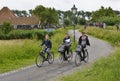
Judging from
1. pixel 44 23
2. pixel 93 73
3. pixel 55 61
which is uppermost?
pixel 93 73

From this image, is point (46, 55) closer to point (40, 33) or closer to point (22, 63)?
point (22, 63)

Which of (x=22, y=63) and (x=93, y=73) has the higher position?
(x=93, y=73)

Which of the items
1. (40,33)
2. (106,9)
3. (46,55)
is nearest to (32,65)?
(46,55)

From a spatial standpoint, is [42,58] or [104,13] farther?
[104,13]

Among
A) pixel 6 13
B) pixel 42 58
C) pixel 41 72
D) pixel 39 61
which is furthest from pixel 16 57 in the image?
pixel 6 13

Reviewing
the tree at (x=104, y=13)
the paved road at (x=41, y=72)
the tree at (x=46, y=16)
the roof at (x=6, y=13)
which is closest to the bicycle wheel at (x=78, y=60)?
the paved road at (x=41, y=72)

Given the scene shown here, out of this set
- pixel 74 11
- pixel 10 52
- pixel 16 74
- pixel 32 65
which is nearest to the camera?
pixel 16 74

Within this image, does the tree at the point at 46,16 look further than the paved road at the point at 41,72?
Yes

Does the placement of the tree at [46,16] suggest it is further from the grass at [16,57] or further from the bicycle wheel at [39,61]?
the bicycle wheel at [39,61]

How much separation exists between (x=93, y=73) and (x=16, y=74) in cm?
443

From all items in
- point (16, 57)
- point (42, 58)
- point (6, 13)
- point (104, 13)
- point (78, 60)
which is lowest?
point (6, 13)

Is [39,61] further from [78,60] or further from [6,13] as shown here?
[6,13]

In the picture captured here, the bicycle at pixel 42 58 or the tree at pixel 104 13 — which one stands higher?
the bicycle at pixel 42 58

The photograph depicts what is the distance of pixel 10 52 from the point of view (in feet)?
79.9
